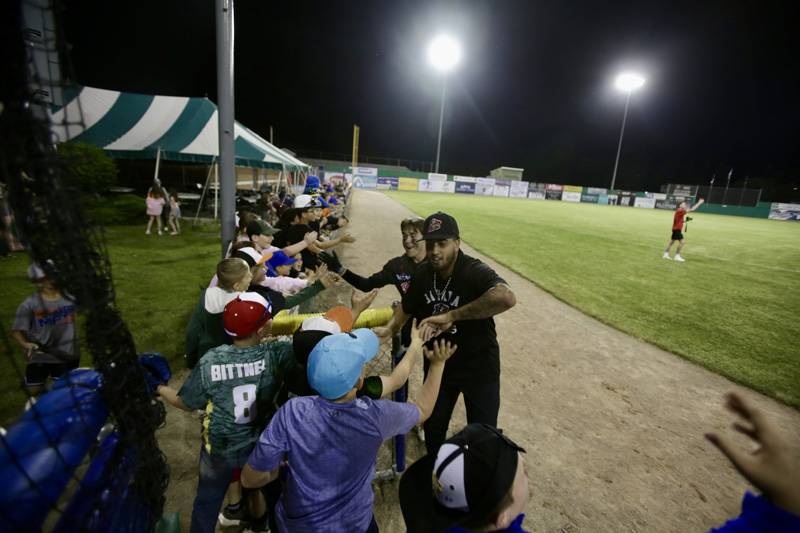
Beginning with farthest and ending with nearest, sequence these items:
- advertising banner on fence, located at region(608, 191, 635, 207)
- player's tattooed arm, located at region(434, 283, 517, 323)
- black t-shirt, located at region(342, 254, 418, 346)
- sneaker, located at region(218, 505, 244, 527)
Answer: advertising banner on fence, located at region(608, 191, 635, 207)
black t-shirt, located at region(342, 254, 418, 346)
sneaker, located at region(218, 505, 244, 527)
player's tattooed arm, located at region(434, 283, 517, 323)

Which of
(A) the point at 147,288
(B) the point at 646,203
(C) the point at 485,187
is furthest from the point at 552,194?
(A) the point at 147,288

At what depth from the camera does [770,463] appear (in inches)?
44.1

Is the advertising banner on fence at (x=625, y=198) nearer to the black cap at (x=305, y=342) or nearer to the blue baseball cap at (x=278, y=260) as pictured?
the blue baseball cap at (x=278, y=260)

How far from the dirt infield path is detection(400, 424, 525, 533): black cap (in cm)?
165

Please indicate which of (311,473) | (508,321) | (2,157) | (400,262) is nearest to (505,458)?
(311,473)

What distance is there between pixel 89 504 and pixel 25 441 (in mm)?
307

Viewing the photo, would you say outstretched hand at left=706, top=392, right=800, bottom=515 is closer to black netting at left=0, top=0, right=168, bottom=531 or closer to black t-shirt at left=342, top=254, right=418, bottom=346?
black netting at left=0, top=0, right=168, bottom=531

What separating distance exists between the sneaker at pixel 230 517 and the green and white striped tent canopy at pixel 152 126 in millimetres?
11663

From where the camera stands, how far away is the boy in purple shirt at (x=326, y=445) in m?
1.70

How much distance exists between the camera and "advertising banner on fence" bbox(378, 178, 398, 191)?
60.2 metres

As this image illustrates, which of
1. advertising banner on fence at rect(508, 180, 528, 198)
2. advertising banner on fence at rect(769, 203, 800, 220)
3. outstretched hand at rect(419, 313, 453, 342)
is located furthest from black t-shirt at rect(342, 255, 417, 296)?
advertising banner on fence at rect(769, 203, 800, 220)

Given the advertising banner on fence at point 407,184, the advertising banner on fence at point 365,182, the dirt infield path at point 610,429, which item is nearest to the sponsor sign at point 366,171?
the advertising banner on fence at point 365,182

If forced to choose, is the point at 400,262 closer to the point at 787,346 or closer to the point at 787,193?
the point at 787,346

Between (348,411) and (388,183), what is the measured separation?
6046 cm
